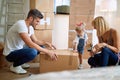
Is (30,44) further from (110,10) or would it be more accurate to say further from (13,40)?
(110,10)

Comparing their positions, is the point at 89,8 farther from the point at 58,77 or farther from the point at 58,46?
the point at 58,77

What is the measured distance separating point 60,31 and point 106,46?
1482 millimetres

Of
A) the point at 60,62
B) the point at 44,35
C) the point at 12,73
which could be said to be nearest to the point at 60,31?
the point at 44,35

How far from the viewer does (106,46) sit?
9.15 ft

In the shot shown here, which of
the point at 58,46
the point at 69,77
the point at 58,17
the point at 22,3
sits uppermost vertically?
the point at 22,3

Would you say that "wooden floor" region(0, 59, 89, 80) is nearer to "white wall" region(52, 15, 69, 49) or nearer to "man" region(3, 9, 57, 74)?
"man" region(3, 9, 57, 74)

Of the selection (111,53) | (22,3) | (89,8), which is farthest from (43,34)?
(111,53)

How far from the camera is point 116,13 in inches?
185

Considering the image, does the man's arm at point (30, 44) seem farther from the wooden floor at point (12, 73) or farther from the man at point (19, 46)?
the wooden floor at point (12, 73)

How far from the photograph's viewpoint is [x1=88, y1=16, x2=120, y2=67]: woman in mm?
2789

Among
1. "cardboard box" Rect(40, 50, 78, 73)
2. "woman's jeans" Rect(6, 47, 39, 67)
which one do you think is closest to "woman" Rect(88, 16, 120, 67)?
"cardboard box" Rect(40, 50, 78, 73)

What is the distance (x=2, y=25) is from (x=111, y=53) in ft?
6.74

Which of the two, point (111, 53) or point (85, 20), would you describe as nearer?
point (111, 53)

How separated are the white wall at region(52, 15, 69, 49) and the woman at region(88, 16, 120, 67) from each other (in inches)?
47.7
